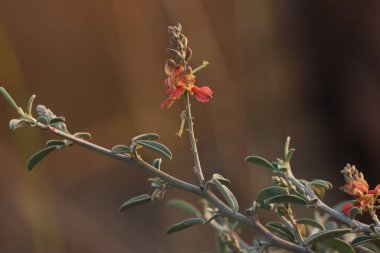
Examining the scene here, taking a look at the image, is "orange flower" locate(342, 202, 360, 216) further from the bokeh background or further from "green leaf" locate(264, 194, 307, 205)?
the bokeh background

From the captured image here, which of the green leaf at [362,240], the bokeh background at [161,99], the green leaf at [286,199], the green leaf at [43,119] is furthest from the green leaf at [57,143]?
the bokeh background at [161,99]

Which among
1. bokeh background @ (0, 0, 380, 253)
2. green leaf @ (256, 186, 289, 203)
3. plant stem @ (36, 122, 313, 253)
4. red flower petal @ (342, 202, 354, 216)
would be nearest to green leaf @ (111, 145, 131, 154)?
plant stem @ (36, 122, 313, 253)

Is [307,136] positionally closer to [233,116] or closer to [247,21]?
[233,116]

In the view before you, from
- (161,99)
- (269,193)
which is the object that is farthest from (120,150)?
(161,99)

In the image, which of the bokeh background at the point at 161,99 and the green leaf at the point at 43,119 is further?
the bokeh background at the point at 161,99

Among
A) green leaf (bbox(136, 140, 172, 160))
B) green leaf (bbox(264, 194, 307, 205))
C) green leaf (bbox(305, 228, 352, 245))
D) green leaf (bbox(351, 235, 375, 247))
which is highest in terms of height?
green leaf (bbox(136, 140, 172, 160))

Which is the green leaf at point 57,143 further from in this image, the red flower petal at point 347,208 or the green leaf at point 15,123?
the red flower petal at point 347,208

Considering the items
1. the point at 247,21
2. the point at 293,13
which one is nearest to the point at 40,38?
the point at 247,21

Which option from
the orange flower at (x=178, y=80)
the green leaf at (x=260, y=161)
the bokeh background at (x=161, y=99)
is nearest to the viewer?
the orange flower at (x=178, y=80)

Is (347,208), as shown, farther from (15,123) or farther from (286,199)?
(15,123)
